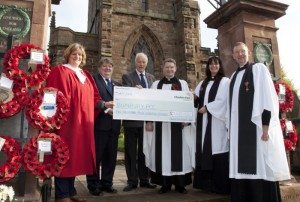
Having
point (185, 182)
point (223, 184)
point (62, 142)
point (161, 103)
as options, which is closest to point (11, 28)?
point (62, 142)

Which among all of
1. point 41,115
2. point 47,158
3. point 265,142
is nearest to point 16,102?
point 41,115

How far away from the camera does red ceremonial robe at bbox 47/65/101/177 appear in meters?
3.78

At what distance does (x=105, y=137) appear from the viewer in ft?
15.3

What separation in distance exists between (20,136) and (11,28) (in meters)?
1.62

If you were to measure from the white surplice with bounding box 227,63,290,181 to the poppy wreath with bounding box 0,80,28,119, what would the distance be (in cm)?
288

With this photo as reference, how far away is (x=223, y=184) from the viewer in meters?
4.41

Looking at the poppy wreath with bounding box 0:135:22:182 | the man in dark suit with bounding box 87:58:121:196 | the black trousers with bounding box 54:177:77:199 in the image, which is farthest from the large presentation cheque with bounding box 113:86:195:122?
the poppy wreath with bounding box 0:135:22:182

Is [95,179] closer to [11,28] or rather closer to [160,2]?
[11,28]

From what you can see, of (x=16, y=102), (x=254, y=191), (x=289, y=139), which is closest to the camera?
(x=16, y=102)

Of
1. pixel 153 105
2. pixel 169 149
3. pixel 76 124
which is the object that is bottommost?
pixel 169 149

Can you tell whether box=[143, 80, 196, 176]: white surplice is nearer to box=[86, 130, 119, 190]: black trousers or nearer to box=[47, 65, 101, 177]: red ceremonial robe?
box=[86, 130, 119, 190]: black trousers

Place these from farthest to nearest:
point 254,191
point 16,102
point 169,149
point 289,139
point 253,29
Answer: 1. point 253,29
2. point 289,139
3. point 169,149
4. point 254,191
5. point 16,102

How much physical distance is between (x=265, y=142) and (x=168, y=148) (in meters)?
1.63

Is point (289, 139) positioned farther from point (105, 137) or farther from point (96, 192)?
point (96, 192)
